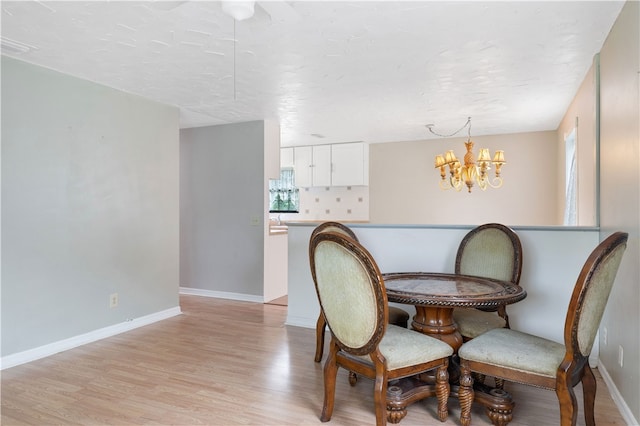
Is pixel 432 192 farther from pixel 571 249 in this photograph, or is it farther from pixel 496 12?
pixel 496 12

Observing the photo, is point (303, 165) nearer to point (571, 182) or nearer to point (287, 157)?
point (287, 157)

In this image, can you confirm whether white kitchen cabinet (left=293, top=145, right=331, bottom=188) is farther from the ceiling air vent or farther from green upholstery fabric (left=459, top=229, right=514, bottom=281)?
the ceiling air vent

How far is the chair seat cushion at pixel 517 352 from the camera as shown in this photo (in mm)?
1806

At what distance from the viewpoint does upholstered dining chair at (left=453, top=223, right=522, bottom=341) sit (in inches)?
99.9

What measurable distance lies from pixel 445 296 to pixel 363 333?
0.52 m

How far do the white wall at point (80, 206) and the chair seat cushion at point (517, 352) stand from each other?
3036 mm

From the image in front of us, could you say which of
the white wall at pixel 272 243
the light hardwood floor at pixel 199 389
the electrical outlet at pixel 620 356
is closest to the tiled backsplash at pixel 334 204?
the white wall at pixel 272 243

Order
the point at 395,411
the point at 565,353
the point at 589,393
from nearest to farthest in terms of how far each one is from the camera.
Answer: the point at 565,353 → the point at 589,393 → the point at 395,411

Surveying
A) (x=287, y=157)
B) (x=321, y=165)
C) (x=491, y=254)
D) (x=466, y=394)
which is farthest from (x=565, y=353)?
(x=287, y=157)

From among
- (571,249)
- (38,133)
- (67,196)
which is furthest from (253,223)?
(571,249)

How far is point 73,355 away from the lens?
10.1 feet

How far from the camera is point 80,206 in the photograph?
3.38m

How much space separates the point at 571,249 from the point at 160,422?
2913mm

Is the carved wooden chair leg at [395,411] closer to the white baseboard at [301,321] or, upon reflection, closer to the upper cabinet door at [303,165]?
the white baseboard at [301,321]
